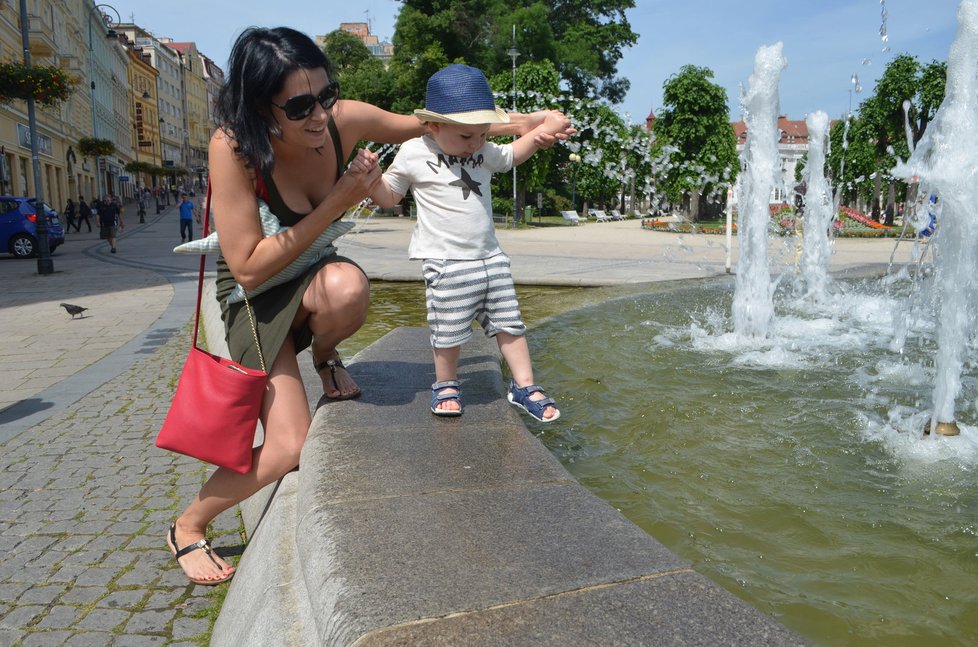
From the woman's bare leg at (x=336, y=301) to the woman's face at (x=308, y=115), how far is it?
0.48m

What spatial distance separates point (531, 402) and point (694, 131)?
144 ft

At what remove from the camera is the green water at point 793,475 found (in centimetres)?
229

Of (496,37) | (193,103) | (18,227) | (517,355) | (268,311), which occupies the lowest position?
(517,355)

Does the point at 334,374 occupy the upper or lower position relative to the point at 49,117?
lower

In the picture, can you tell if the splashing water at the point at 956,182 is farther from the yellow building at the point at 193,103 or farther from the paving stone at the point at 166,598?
the yellow building at the point at 193,103

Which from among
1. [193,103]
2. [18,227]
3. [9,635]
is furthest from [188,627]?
[193,103]

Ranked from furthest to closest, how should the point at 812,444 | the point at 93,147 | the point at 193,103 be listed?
the point at 193,103, the point at 93,147, the point at 812,444

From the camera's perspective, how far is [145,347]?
7113mm

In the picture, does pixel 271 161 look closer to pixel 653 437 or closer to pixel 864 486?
pixel 653 437

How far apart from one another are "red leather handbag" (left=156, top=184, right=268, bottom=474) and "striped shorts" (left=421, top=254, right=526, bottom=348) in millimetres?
823

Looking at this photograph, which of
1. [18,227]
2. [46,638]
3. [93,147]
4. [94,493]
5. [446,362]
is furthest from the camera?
[93,147]

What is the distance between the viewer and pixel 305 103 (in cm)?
258

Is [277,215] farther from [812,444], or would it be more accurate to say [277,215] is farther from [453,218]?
[812,444]

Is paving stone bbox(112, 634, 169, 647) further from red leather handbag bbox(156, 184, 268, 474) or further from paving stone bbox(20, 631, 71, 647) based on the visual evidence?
red leather handbag bbox(156, 184, 268, 474)
